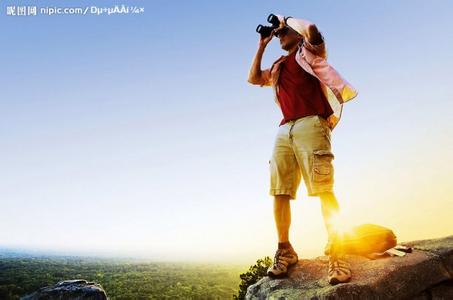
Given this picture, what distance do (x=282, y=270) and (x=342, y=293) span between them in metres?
1.03

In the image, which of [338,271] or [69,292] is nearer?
[338,271]

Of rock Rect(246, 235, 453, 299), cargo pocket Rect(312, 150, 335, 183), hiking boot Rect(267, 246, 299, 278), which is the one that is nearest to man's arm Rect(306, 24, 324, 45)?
cargo pocket Rect(312, 150, 335, 183)

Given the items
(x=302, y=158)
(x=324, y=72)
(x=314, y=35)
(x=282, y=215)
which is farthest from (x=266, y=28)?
(x=282, y=215)

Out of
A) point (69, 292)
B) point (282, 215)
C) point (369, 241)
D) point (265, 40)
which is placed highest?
point (265, 40)

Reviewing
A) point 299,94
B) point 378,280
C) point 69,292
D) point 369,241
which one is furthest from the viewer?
point 69,292

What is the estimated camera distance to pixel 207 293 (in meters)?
81.6

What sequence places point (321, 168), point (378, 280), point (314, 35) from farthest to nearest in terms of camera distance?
1. point (314, 35)
2. point (321, 168)
3. point (378, 280)

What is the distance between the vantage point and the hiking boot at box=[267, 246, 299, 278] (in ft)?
15.2

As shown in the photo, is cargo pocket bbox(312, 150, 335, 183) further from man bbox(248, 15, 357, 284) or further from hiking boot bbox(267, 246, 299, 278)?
hiking boot bbox(267, 246, 299, 278)

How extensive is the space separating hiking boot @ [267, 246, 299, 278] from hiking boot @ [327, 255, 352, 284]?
601mm

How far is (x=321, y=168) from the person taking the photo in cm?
427

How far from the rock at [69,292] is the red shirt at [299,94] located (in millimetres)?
3803

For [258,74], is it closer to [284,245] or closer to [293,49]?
[293,49]

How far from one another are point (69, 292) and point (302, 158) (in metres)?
3.93
